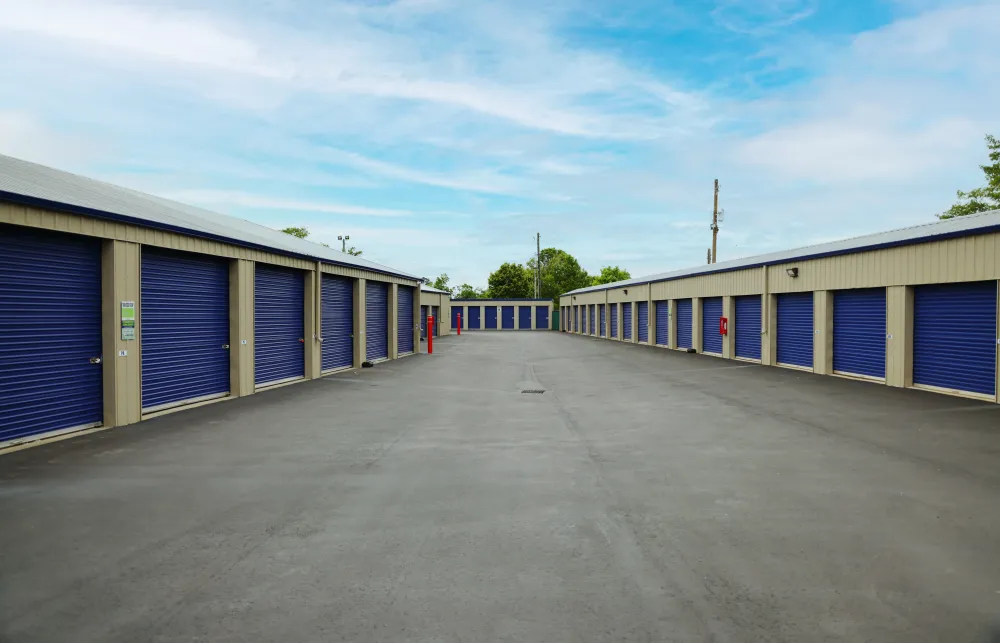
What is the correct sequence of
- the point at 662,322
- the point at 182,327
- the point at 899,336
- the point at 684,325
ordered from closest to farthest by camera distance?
the point at 182,327 < the point at 899,336 < the point at 684,325 < the point at 662,322

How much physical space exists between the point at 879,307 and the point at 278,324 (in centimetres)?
1642

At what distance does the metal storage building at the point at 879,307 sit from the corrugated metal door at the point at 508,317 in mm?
36831

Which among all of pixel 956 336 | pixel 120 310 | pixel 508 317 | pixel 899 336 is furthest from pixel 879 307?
pixel 508 317

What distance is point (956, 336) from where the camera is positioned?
1351cm

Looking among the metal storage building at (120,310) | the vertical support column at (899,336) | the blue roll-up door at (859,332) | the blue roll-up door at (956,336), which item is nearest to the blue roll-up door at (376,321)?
the metal storage building at (120,310)

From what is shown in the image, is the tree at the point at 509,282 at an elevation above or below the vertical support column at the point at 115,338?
above

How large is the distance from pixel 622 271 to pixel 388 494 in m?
108

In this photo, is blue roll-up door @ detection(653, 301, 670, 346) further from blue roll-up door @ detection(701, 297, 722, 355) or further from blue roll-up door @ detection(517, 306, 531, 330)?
blue roll-up door @ detection(517, 306, 531, 330)

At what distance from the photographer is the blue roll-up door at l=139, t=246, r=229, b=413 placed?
35.9ft

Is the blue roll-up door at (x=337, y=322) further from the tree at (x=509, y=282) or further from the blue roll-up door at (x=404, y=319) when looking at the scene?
the tree at (x=509, y=282)

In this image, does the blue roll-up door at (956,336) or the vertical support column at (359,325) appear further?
the vertical support column at (359,325)

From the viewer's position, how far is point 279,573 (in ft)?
14.0

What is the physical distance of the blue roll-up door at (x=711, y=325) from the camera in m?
26.3

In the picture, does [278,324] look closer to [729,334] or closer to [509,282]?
[729,334]
